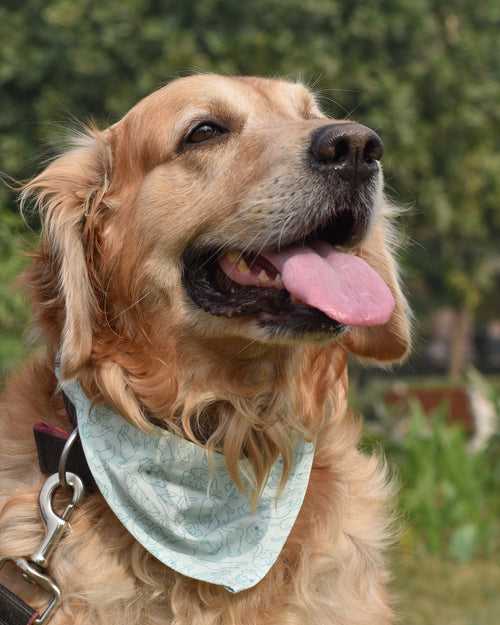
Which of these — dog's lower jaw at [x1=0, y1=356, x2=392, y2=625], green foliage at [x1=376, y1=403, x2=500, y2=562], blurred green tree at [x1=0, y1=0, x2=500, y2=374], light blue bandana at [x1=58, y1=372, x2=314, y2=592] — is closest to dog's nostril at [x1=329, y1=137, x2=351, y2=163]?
dog's lower jaw at [x1=0, y1=356, x2=392, y2=625]

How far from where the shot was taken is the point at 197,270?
3.24m

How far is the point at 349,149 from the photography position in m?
2.97

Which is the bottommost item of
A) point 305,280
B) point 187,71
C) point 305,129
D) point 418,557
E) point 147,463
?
point 418,557

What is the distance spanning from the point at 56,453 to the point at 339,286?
3.60ft

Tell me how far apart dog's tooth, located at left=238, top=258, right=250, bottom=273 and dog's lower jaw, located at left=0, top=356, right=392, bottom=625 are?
23.9 inches

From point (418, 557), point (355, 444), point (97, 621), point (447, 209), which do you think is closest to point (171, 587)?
point (97, 621)

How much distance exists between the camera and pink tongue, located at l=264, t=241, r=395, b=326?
9.46 ft

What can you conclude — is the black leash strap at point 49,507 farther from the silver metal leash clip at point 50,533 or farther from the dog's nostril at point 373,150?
the dog's nostril at point 373,150

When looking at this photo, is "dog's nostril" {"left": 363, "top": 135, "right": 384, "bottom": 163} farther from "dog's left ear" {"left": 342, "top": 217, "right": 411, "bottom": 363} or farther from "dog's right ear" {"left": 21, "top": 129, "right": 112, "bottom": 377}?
"dog's right ear" {"left": 21, "top": 129, "right": 112, "bottom": 377}

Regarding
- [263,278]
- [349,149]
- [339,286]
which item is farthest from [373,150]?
[263,278]

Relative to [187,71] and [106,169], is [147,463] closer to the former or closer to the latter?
[106,169]

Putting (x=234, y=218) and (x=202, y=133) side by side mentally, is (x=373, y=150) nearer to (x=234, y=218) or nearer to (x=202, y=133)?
(x=234, y=218)

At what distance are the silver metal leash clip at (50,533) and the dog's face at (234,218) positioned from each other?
47 cm

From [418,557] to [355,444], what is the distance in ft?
10.8
